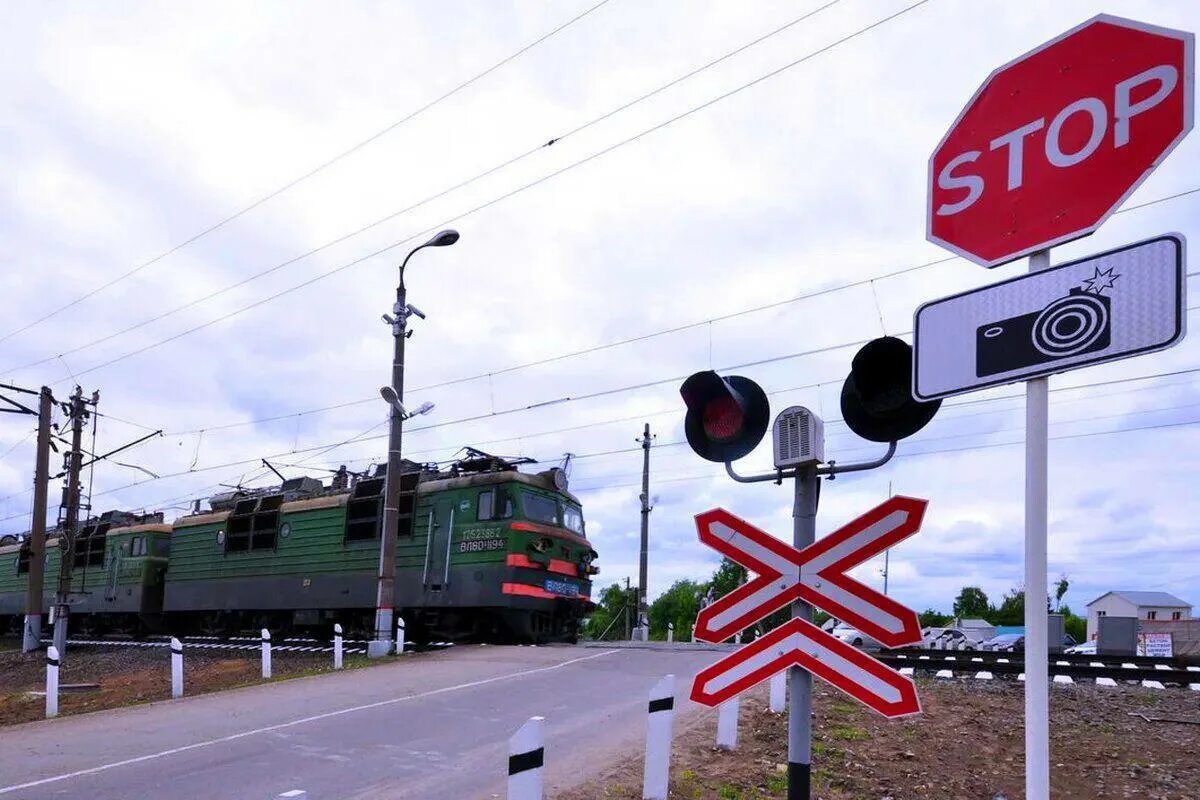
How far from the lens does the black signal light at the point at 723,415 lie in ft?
13.2

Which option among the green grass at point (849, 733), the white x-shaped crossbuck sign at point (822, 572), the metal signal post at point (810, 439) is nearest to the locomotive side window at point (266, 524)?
the green grass at point (849, 733)

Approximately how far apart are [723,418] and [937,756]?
5.54 meters

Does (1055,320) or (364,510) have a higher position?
(1055,320)

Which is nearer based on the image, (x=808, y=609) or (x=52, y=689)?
(x=808, y=609)

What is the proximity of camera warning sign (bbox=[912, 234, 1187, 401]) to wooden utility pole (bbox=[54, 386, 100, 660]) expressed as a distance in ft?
77.5

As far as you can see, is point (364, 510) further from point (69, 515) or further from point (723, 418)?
point (723, 418)

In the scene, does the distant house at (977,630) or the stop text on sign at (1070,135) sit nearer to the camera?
the stop text on sign at (1070,135)

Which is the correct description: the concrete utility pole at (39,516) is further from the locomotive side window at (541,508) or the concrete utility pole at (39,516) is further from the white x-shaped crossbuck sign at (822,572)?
the white x-shaped crossbuck sign at (822,572)

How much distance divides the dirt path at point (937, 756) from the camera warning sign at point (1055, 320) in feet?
15.2

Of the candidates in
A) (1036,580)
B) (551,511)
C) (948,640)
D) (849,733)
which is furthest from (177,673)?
(948,640)

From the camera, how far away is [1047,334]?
2852 mm

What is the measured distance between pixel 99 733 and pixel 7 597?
32013 millimetres

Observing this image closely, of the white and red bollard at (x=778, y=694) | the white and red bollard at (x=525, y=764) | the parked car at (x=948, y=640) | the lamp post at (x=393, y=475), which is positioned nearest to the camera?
the white and red bollard at (x=525, y=764)

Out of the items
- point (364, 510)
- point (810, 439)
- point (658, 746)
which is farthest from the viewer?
point (364, 510)
